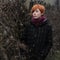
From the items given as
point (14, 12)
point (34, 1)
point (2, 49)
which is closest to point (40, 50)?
point (2, 49)

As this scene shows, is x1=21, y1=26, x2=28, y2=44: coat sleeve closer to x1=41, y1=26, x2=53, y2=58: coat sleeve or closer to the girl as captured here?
the girl

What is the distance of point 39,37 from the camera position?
642 cm

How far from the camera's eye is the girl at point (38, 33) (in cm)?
639

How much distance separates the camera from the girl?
21.0 ft

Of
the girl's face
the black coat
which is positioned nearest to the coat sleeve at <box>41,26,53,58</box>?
the black coat

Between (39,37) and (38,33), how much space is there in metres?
0.07

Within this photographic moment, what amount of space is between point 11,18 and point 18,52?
718mm

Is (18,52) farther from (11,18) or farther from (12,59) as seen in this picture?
(11,18)

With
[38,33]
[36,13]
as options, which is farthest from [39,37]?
[36,13]

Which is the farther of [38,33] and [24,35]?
[24,35]

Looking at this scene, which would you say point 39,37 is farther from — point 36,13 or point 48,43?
point 36,13

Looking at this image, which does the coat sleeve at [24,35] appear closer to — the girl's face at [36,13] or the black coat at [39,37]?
the black coat at [39,37]

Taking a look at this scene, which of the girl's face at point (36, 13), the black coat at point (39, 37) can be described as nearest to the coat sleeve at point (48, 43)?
the black coat at point (39, 37)

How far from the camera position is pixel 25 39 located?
21.6 ft
